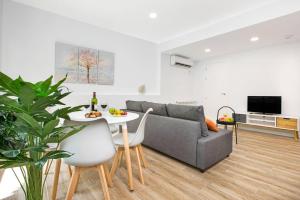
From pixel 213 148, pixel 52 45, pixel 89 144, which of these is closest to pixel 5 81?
pixel 89 144

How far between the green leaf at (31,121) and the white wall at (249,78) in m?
5.45

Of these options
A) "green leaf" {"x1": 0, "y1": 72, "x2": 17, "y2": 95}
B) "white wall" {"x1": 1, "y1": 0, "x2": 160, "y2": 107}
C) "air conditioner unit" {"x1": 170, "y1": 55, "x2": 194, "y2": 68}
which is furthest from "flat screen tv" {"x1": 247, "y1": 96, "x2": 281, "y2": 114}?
"green leaf" {"x1": 0, "y1": 72, "x2": 17, "y2": 95}

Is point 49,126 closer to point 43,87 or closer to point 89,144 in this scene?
point 43,87

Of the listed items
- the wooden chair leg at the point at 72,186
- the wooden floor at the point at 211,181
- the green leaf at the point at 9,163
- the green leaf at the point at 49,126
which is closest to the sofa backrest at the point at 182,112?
the wooden floor at the point at 211,181

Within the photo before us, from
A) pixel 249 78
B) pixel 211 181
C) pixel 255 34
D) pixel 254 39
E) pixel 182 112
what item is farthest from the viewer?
pixel 249 78

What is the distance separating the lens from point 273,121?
4188 mm

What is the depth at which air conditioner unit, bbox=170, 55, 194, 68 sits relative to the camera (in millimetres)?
5347

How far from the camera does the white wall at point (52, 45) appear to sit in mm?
2846

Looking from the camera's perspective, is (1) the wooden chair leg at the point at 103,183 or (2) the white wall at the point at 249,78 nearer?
(1) the wooden chair leg at the point at 103,183

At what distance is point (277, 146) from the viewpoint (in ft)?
10.9

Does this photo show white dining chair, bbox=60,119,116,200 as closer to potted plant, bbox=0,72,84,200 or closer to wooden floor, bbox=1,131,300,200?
potted plant, bbox=0,72,84,200

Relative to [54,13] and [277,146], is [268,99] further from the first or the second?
[54,13]

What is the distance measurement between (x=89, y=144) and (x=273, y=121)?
485cm

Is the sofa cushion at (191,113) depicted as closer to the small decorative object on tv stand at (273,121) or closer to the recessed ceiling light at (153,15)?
the recessed ceiling light at (153,15)
